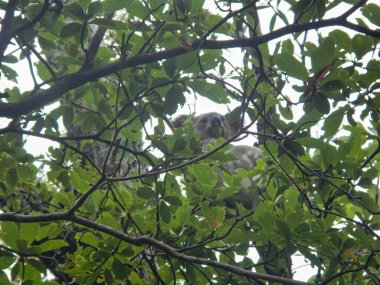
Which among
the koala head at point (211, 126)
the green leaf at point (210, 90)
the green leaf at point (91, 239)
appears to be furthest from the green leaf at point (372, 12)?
the koala head at point (211, 126)

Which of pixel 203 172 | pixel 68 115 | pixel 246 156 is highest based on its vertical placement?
pixel 246 156

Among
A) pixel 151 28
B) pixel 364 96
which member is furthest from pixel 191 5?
pixel 364 96

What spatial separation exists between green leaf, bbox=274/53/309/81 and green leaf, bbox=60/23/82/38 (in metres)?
0.65

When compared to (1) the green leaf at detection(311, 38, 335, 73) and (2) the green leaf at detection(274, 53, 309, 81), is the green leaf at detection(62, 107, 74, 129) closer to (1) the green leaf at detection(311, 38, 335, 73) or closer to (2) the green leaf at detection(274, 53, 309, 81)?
(2) the green leaf at detection(274, 53, 309, 81)

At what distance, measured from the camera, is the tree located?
6.42ft

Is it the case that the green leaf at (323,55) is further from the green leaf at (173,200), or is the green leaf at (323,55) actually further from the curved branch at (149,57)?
the green leaf at (173,200)

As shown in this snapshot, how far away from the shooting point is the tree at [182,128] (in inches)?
77.0

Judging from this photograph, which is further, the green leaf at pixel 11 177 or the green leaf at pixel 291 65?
the green leaf at pixel 11 177

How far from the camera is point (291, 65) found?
1.94 metres

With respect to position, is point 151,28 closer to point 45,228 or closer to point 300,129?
point 300,129

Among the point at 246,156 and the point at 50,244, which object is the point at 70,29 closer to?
the point at 50,244

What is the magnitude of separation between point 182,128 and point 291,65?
22.3 inches

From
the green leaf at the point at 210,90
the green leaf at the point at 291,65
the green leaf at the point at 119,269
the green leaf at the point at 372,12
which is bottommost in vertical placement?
the green leaf at the point at 119,269

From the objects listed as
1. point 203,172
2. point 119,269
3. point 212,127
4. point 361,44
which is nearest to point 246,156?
point 212,127
